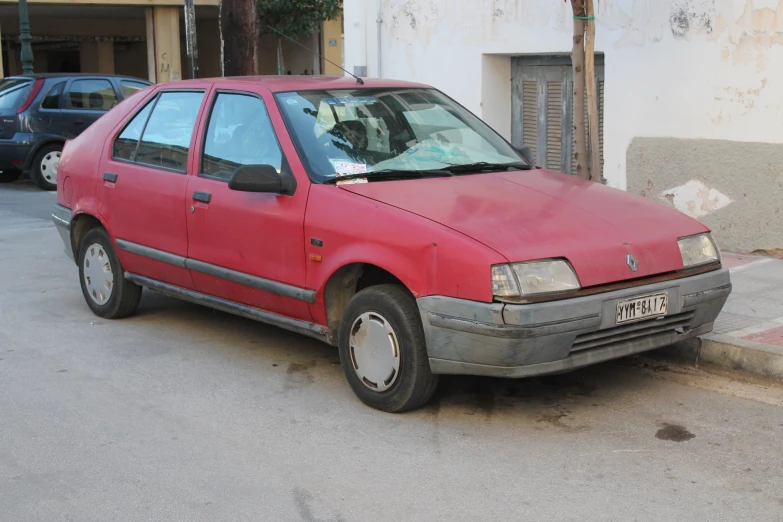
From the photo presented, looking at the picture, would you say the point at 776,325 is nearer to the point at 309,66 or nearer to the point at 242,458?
the point at 242,458

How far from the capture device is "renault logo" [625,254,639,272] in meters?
5.00

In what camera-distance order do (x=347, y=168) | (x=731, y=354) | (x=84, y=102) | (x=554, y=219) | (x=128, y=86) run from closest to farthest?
1. (x=554, y=219)
2. (x=347, y=168)
3. (x=731, y=354)
4. (x=84, y=102)
5. (x=128, y=86)

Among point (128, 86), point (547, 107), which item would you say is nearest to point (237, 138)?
point (547, 107)

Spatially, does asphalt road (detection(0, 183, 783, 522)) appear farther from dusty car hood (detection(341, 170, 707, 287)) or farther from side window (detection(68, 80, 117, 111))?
side window (detection(68, 80, 117, 111))

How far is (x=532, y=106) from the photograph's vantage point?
10.7 m

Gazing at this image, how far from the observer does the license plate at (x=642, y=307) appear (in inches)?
194

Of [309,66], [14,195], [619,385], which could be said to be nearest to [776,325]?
[619,385]

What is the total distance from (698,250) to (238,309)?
266 cm

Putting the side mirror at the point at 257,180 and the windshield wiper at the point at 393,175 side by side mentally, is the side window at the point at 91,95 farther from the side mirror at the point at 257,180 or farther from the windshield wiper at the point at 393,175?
the windshield wiper at the point at 393,175

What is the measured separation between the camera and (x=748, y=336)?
6.02 m

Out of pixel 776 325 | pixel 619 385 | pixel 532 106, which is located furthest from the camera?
pixel 532 106

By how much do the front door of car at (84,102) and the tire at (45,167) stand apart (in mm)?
351

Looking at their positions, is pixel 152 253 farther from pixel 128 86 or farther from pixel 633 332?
pixel 128 86

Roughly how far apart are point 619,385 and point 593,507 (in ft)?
5.61
